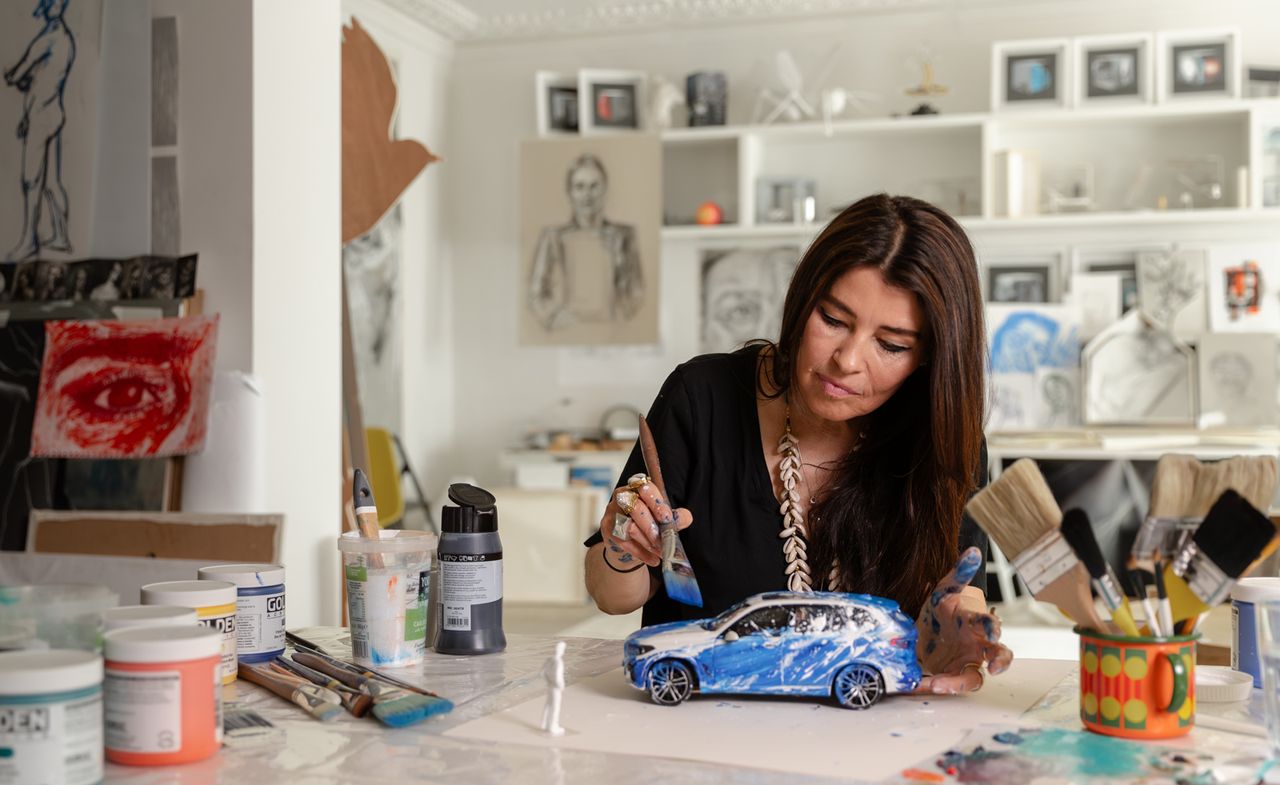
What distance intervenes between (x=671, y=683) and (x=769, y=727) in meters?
0.13

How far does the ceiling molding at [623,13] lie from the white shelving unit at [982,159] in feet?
1.62

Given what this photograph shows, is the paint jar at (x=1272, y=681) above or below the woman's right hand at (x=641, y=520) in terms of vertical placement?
below

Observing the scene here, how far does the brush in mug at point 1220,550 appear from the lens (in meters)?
1.12

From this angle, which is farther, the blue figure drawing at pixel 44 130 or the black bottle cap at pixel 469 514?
the blue figure drawing at pixel 44 130

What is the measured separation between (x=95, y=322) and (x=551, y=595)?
2.61m

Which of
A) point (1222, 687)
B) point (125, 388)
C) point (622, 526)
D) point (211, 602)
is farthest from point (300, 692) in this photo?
point (125, 388)

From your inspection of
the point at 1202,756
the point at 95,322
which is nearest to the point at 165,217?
the point at 95,322

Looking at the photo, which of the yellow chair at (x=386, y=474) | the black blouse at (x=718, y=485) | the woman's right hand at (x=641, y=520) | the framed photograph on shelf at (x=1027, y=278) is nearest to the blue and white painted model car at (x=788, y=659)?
the woman's right hand at (x=641, y=520)

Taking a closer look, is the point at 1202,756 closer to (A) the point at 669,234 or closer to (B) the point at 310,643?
(B) the point at 310,643

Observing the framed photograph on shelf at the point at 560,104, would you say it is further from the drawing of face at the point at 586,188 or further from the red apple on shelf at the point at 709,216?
the red apple on shelf at the point at 709,216

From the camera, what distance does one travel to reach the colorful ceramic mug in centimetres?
119

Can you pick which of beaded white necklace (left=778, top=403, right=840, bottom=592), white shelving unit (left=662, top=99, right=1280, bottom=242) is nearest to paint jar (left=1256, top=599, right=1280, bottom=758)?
beaded white necklace (left=778, top=403, right=840, bottom=592)

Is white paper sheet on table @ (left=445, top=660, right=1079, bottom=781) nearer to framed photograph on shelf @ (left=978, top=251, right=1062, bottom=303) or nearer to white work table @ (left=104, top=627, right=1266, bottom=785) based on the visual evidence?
white work table @ (left=104, top=627, right=1266, bottom=785)

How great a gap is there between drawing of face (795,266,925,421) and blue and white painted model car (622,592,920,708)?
0.37m
